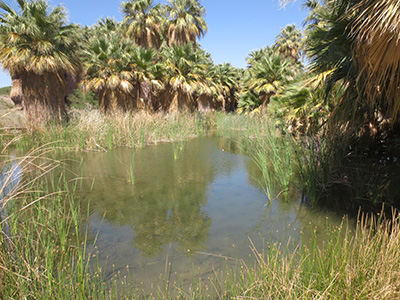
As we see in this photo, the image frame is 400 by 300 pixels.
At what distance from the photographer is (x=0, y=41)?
11227 millimetres

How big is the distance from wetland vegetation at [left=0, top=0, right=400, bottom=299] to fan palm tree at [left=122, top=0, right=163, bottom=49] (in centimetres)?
739

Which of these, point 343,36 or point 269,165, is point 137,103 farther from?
point 343,36

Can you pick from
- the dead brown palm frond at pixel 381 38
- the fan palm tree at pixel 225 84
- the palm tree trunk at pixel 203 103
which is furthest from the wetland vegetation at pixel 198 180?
the fan palm tree at pixel 225 84

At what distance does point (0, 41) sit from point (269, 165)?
12.2 m

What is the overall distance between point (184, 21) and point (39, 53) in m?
14.0

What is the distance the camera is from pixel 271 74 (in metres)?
17.8

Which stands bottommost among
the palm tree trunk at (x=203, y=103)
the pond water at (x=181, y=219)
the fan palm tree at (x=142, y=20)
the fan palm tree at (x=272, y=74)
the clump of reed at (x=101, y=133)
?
the pond water at (x=181, y=219)

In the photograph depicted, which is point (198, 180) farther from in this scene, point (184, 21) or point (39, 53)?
point (184, 21)

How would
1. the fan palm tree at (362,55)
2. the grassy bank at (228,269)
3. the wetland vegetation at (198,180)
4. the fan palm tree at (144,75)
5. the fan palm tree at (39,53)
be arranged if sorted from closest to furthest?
the grassy bank at (228,269)
the wetland vegetation at (198,180)
the fan palm tree at (362,55)
the fan palm tree at (39,53)
the fan palm tree at (144,75)

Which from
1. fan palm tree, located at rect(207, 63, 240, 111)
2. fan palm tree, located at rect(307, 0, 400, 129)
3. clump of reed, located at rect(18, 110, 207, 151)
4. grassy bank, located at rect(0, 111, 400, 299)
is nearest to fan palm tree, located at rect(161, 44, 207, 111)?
clump of reed, located at rect(18, 110, 207, 151)

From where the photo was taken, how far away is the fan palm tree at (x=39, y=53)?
11.1 m

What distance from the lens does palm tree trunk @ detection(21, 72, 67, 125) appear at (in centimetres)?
1227

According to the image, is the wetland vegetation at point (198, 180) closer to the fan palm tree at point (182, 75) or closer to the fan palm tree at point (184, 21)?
the fan palm tree at point (182, 75)

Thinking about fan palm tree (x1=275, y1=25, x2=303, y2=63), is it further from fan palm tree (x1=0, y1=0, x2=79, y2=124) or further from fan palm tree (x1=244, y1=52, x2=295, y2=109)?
fan palm tree (x1=0, y1=0, x2=79, y2=124)
